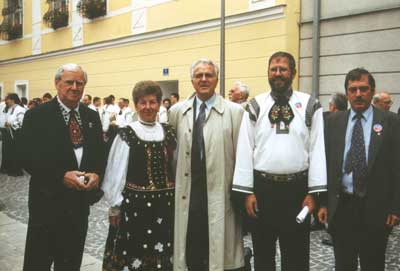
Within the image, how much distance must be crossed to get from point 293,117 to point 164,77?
9.77m

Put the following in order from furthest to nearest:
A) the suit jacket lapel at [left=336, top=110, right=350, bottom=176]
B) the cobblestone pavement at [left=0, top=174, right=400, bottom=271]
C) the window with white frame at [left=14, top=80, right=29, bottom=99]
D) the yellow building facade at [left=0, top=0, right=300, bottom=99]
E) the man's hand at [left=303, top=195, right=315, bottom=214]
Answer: the window with white frame at [left=14, top=80, right=29, bottom=99], the yellow building facade at [left=0, top=0, right=300, bottom=99], the cobblestone pavement at [left=0, top=174, right=400, bottom=271], the suit jacket lapel at [left=336, top=110, right=350, bottom=176], the man's hand at [left=303, top=195, right=315, bottom=214]

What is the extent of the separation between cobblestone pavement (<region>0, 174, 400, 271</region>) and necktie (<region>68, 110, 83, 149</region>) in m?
2.01

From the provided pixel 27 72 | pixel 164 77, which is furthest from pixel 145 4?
pixel 27 72

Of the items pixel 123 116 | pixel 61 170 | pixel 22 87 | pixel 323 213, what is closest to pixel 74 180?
pixel 61 170

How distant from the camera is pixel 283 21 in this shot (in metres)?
9.77

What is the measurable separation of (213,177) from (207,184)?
0.22 feet

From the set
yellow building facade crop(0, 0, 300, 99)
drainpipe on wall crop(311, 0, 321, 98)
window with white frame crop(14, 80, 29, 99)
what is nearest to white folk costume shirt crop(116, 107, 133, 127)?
yellow building facade crop(0, 0, 300, 99)

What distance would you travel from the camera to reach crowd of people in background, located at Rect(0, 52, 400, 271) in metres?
3.29

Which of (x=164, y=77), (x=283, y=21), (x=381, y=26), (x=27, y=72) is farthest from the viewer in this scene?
(x=27, y=72)

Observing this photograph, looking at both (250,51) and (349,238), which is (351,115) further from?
(250,51)

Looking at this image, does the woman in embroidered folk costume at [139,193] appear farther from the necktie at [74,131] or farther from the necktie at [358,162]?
the necktie at [358,162]

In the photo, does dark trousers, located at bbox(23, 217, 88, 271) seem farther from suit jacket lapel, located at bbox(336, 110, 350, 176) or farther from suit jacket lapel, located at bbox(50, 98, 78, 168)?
suit jacket lapel, located at bbox(336, 110, 350, 176)

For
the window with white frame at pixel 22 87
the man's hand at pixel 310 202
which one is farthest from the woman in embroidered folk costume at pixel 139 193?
the window with white frame at pixel 22 87

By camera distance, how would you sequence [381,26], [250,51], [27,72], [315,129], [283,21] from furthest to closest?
[27,72], [250,51], [283,21], [381,26], [315,129]
